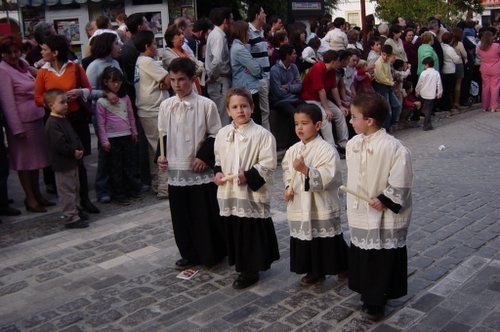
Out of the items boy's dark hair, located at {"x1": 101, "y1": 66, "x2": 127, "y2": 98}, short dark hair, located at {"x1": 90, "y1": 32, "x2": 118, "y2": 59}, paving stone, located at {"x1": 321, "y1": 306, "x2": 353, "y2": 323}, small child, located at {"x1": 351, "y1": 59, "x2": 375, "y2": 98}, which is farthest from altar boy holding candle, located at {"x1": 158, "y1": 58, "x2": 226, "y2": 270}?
small child, located at {"x1": 351, "y1": 59, "x2": 375, "y2": 98}

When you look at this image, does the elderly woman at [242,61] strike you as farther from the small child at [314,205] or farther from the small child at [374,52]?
the small child at [314,205]

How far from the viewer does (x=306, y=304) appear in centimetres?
448

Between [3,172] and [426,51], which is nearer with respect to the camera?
[3,172]

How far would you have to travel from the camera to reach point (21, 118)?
7.01 meters

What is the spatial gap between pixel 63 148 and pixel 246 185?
258 centimetres

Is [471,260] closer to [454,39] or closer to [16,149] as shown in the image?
[16,149]

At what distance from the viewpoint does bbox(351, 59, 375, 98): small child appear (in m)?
10.8

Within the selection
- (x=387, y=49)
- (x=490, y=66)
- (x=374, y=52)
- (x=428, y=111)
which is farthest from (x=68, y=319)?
(x=490, y=66)

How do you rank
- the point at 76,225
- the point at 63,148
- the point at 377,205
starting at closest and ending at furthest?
1. the point at 377,205
2. the point at 63,148
3. the point at 76,225

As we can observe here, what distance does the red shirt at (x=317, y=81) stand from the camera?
31.0 feet

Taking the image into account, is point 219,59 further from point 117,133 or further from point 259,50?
point 117,133

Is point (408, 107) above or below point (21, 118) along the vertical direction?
below

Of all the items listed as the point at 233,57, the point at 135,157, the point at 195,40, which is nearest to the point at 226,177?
the point at 135,157

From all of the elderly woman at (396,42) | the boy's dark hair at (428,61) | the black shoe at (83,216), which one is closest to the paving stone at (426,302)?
the black shoe at (83,216)
